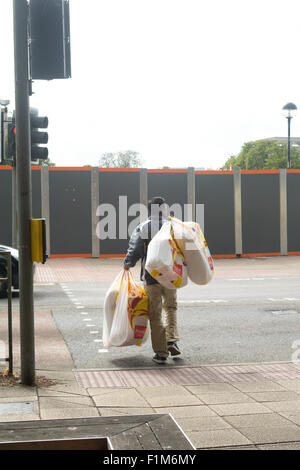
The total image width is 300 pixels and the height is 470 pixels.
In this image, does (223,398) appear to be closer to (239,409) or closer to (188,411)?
(239,409)

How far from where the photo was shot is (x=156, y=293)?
743 cm

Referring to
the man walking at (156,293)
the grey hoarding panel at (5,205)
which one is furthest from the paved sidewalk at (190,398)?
the grey hoarding panel at (5,205)

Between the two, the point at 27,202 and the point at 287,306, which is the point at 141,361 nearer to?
the point at 27,202

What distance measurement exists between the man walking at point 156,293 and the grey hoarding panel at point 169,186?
18458 mm

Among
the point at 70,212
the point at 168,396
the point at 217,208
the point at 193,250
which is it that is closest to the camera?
the point at 168,396

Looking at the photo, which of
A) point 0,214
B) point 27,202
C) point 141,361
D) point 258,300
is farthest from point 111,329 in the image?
point 0,214

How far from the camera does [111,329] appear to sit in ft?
24.9

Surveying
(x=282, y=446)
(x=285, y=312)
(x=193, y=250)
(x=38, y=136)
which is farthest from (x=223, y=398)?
(x=285, y=312)

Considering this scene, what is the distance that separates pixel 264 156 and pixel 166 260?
247ft

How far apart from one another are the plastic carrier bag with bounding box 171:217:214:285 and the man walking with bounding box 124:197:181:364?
1.27 ft

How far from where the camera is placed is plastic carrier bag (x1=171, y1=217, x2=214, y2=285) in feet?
23.7

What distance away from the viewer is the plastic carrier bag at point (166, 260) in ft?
22.9

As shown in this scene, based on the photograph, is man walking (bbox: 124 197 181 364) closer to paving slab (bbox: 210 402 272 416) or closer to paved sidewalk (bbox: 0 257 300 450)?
paved sidewalk (bbox: 0 257 300 450)

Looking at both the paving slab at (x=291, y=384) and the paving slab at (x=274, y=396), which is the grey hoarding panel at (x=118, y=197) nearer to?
the paving slab at (x=291, y=384)
